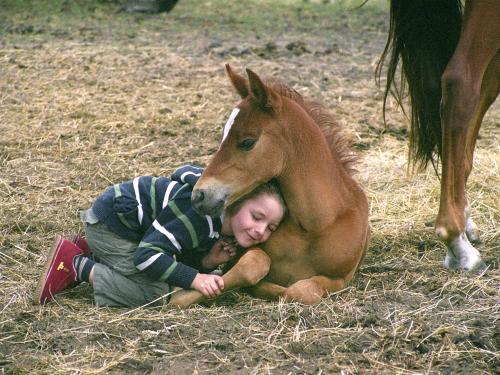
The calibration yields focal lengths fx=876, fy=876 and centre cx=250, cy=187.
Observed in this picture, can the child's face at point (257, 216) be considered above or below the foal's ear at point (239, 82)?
below

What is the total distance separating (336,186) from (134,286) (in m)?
1.01

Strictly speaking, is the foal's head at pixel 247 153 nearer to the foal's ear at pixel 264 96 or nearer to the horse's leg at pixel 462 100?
the foal's ear at pixel 264 96

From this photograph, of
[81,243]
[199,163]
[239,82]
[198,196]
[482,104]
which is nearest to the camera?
[198,196]

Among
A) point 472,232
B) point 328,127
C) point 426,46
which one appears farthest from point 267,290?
point 426,46

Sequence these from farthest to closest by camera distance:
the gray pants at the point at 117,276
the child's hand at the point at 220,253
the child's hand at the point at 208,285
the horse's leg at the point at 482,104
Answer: the horse's leg at the point at 482,104 < the child's hand at the point at 220,253 < the gray pants at the point at 117,276 < the child's hand at the point at 208,285

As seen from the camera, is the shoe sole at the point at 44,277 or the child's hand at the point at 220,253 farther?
the child's hand at the point at 220,253

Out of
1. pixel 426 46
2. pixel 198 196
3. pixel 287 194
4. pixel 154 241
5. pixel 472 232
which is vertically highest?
pixel 426 46

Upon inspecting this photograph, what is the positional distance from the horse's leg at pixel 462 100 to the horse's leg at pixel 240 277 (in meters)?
0.95

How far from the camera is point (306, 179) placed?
12.6 ft

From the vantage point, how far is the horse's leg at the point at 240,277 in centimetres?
378

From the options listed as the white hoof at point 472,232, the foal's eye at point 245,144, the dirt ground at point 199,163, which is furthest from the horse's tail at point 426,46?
the foal's eye at point 245,144

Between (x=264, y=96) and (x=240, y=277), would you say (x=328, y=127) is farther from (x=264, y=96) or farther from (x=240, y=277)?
(x=240, y=277)

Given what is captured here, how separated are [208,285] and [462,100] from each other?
150 cm

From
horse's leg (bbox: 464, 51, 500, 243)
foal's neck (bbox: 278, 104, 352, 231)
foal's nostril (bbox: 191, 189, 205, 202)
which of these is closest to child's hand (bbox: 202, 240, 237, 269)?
A: foal's neck (bbox: 278, 104, 352, 231)
